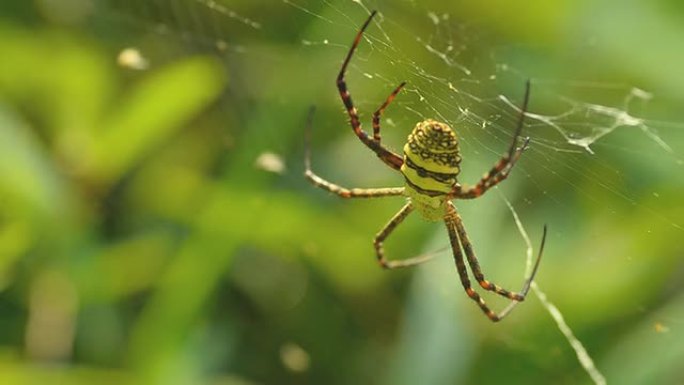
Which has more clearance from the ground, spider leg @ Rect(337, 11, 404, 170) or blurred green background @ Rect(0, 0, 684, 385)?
spider leg @ Rect(337, 11, 404, 170)

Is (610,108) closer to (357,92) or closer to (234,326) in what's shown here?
(357,92)

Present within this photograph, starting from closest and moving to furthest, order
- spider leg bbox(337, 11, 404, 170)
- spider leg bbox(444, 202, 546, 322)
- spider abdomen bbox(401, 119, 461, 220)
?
spider abdomen bbox(401, 119, 461, 220) < spider leg bbox(337, 11, 404, 170) < spider leg bbox(444, 202, 546, 322)

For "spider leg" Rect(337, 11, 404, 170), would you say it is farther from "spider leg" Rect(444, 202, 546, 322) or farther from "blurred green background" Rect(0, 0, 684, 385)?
"spider leg" Rect(444, 202, 546, 322)

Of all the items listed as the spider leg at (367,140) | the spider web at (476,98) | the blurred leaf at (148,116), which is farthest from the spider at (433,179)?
the blurred leaf at (148,116)

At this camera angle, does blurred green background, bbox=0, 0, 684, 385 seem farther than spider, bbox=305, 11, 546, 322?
Yes

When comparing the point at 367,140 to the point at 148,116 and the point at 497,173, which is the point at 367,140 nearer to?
the point at 497,173

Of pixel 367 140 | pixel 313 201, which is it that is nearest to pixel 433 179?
pixel 367 140

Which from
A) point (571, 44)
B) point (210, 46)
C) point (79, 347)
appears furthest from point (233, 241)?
point (571, 44)

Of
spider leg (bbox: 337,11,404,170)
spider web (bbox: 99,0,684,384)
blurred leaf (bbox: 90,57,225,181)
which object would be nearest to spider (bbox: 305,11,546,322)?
spider leg (bbox: 337,11,404,170)

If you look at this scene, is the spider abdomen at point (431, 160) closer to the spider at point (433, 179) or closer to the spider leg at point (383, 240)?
the spider at point (433, 179)
